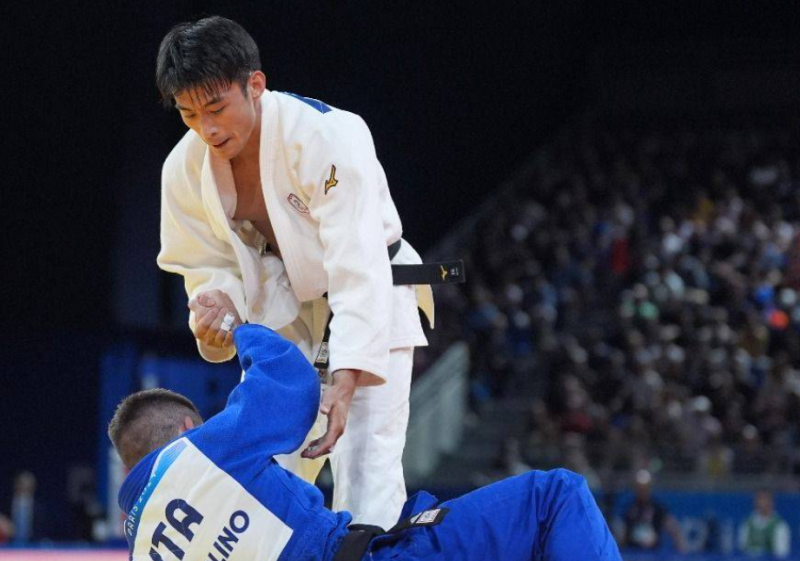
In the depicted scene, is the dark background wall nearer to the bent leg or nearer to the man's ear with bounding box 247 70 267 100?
the man's ear with bounding box 247 70 267 100

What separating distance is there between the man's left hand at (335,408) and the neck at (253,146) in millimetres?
660

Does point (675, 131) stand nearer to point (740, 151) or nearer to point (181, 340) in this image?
point (740, 151)

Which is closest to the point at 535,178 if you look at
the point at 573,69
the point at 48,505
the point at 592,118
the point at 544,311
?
the point at 592,118

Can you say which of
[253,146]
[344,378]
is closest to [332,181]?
[253,146]

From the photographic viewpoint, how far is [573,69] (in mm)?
21953

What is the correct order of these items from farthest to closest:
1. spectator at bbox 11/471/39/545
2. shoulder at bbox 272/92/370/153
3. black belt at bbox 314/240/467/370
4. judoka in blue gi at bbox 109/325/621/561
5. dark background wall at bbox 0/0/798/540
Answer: dark background wall at bbox 0/0/798/540
spectator at bbox 11/471/39/545
black belt at bbox 314/240/467/370
shoulder at bbox 272/92/370/153
judoka in blue gi at bbox 109/325/621/561

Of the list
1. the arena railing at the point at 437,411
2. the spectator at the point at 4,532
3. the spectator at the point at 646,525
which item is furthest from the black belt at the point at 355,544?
the arena railing at the point at 437,411

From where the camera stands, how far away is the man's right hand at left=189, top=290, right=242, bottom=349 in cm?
323

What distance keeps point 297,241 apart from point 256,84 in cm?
42

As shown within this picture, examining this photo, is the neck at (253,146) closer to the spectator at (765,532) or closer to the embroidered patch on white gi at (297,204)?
the embroidered patch on white gi at (297,204)

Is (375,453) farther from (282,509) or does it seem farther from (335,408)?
(282,509)

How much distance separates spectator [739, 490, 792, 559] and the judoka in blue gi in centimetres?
761

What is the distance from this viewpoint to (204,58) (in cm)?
295

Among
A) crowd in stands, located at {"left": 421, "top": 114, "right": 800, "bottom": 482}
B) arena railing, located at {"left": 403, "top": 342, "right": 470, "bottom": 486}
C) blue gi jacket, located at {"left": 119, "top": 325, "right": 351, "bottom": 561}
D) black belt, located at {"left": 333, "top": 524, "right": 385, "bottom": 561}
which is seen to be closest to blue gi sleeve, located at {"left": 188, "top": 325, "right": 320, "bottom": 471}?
blue gi jacket, located at {"left": 119, "top": 325, "right": 351, "bottom": 561}
